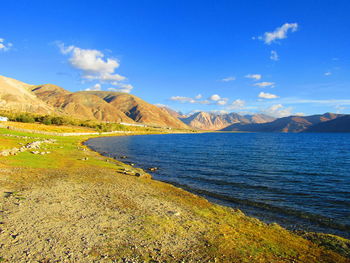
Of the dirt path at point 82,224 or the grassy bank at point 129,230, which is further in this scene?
the grassy bank at point 129,230

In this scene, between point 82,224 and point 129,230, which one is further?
point 82,224

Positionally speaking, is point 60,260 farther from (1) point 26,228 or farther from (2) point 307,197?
(2) point 307,197

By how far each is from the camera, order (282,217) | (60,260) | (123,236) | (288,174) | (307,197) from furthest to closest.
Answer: (288,174)
(307,197)
(282,217)
(123,236)
(60,260)

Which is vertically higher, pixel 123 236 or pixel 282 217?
pixel 123 236

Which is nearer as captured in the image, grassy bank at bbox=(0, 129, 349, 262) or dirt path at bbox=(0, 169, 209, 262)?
dirt path at bbox=(0, 169, 209, 262)

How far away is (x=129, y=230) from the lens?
14.4 meters

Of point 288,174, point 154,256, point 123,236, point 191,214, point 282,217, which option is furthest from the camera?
point 288,174

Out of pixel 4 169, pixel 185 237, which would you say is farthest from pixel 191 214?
pixel 4 169

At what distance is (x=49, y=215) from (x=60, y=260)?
20.2 ft

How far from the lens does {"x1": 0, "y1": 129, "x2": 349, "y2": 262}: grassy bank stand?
11.7 m

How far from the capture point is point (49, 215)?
52.3 ft

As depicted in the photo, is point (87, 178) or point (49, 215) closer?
point (49, 215)

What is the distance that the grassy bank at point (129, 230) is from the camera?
11.7m

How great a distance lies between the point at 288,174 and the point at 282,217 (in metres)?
22.5
